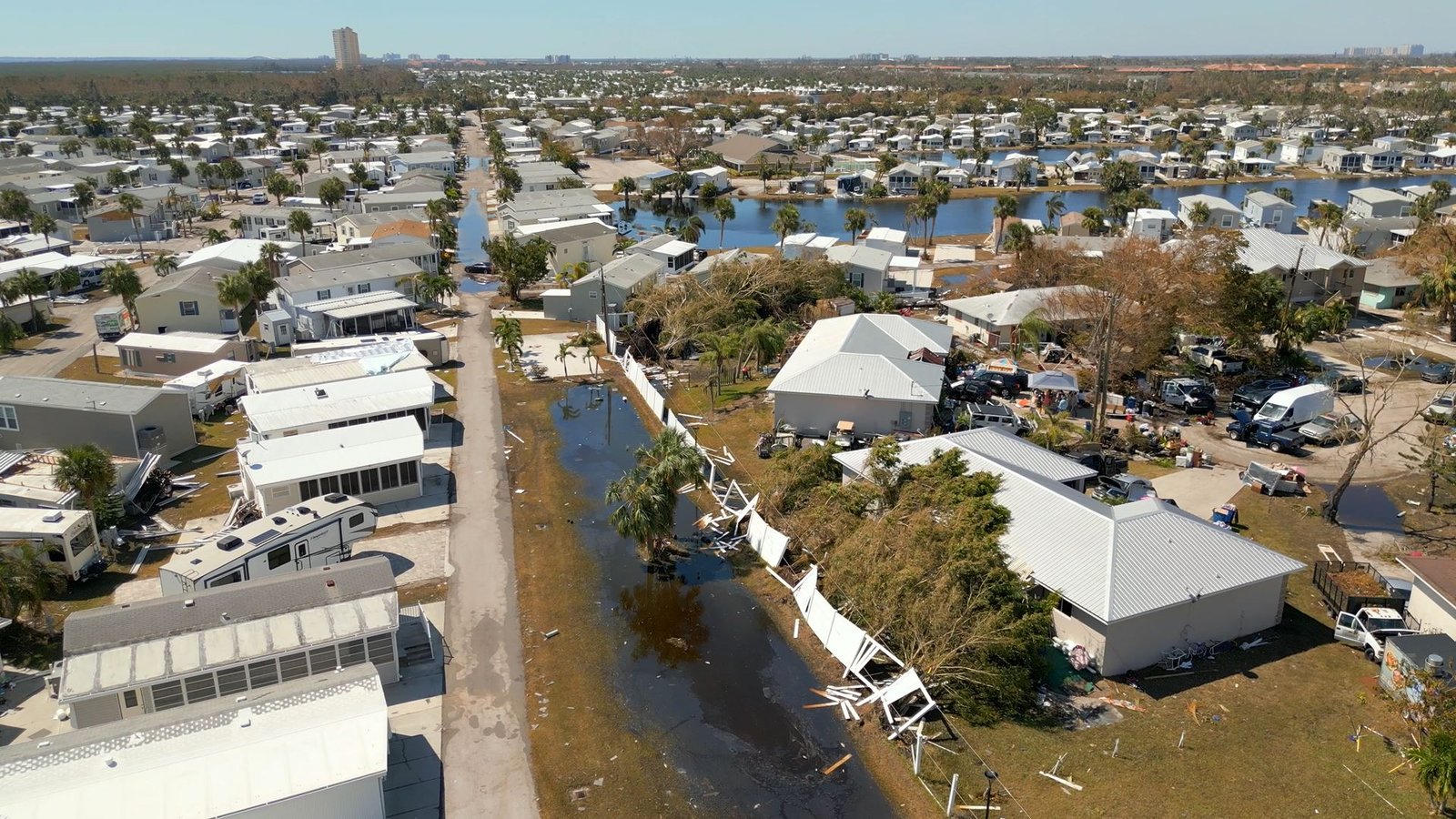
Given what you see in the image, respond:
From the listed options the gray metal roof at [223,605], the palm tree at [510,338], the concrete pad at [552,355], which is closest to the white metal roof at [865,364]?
the concrete pad at [552,355]

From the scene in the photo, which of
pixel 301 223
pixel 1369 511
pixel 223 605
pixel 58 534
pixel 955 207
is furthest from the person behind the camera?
pixel 955 207

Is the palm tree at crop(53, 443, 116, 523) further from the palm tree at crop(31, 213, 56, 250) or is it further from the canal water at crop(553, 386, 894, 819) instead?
the palm tree at crop(31, 213, 56, 250)

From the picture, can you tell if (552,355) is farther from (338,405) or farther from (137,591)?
(137,591)

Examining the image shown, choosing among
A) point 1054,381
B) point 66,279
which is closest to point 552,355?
point 1054,381

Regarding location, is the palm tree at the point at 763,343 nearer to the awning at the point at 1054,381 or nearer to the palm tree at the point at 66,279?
the awning at the point at 1054,381

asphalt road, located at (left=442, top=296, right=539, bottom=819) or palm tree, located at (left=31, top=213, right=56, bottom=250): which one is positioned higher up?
palm tree, located at (left=31, top=213, right=56, bottom=250)

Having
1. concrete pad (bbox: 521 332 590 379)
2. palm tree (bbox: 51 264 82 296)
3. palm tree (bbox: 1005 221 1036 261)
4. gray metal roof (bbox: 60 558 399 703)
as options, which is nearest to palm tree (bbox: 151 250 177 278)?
palm tree (bbox: 51 264 82 296)

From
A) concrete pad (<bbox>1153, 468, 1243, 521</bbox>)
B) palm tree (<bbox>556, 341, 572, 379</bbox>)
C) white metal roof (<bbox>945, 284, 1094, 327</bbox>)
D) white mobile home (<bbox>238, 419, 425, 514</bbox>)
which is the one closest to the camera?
white mobile home (<bbox>238, 419, 425, 514</bbox>)
